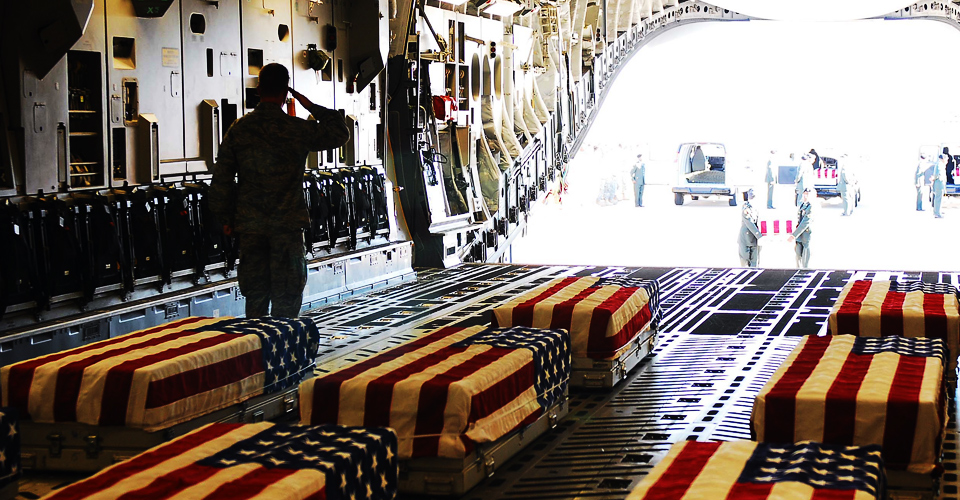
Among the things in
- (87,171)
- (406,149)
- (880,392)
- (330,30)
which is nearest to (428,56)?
(406,149)

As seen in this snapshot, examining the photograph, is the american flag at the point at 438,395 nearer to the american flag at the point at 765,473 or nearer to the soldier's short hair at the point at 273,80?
the american flag at the point at 765,473

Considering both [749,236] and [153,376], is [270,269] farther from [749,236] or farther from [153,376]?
[749,236]

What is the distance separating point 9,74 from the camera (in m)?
6.26

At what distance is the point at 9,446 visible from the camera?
12.6 feet

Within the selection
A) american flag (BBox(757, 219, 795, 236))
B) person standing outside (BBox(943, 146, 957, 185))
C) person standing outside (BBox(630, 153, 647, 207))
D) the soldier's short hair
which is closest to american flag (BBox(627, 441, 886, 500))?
the soldier's short hair

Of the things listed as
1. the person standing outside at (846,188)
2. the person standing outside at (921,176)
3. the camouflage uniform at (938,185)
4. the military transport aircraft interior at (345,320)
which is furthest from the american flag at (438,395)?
the person standing outside at (921,176)

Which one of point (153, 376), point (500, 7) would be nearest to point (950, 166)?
point (500, 7)

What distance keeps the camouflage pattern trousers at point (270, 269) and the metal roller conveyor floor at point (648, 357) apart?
20.6 inches

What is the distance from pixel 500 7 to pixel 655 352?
843 cm

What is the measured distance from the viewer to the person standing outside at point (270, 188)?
6.09 meters

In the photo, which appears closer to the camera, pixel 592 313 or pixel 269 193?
pixel 592 313

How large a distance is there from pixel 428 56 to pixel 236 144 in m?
5.78

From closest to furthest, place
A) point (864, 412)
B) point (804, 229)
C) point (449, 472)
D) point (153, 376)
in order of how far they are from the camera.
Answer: point (864, 412) → point (449, 472) → point (153, 376) → point (804, 229)

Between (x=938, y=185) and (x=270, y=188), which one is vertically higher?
(x=270, y=188)
